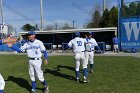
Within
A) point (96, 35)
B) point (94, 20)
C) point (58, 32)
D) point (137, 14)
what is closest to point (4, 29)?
point (58, 32)

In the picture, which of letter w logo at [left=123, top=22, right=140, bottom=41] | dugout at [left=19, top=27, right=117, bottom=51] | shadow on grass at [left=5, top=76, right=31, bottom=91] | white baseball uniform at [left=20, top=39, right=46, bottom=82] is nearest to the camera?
white baseball uniform at [left=20, top=39, right=46, bottom=82]

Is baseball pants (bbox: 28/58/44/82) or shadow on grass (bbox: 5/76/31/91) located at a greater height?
baseball pants (bbox: 28/58/44/82)

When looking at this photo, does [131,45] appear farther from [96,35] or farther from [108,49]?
[96,35]

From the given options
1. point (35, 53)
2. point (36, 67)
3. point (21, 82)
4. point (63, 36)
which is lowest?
point (21, 82)

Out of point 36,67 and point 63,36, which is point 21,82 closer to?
point 36,67

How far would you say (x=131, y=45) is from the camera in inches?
1256

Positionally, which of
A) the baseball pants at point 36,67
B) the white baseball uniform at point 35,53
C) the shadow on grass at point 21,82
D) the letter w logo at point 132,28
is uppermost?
the letter w logo at point 132,28

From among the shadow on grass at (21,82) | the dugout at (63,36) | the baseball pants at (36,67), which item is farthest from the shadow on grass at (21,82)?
the dugout at (63,36)

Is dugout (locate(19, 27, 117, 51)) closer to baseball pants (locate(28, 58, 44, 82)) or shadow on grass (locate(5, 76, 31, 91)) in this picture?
shadow on grass (locate(5, 76, 31, 91))

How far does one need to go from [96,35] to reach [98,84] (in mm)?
27288

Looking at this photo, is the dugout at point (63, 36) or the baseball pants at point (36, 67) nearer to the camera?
the baseball pants at point (36, 67)

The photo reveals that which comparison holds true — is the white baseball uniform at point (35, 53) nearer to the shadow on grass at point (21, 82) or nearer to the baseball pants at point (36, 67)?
the baseball pants at point (36, 67)

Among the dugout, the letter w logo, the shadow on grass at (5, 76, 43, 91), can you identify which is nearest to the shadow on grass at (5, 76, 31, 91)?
the shadow on grass at (5, 76, 43, 91)

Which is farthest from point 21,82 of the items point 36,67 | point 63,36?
point 63,36
